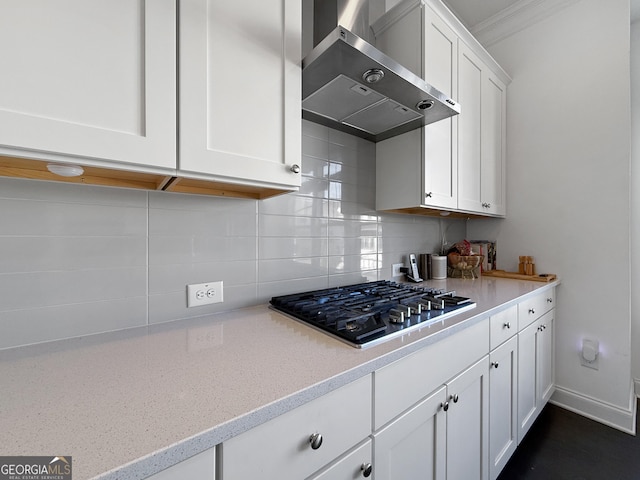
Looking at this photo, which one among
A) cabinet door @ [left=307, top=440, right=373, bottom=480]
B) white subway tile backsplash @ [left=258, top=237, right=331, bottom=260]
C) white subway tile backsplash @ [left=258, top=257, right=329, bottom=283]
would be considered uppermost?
white subway tile backsplash @ [left=258, top=237, right=331, bottom=260]

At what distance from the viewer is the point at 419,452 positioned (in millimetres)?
887

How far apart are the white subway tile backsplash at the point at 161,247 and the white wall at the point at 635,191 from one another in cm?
198

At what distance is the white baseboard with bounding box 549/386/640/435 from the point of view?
68.4 inches

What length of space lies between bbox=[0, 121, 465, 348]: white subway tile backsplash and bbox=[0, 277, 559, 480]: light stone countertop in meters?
0.09

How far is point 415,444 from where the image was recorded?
87 cm

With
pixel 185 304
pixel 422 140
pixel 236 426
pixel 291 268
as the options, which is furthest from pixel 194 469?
pixel 422 140

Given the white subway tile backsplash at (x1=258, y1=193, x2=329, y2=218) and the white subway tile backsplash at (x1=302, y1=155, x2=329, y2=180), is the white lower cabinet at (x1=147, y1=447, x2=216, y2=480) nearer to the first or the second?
the white subway tile backsplash at (x1=258, y1=193, x2=329, y2=218)

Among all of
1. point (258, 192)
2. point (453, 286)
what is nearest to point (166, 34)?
point (258, 192)

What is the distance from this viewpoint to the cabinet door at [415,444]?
0.77 metres

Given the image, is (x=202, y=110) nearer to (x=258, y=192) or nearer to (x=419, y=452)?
(x=258, y=192)

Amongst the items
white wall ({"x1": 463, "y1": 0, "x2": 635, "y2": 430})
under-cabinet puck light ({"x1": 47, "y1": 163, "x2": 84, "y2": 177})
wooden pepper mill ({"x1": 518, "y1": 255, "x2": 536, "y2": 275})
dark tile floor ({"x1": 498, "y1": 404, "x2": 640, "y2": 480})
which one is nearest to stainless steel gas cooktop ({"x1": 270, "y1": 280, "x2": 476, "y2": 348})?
under-cabinet puck light ({"x1": 47, "y1": 163, "x2": 84, "y2": 177})

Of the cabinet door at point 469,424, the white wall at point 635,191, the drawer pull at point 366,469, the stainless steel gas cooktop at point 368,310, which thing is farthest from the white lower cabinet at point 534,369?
the drawer pull at point 366,469

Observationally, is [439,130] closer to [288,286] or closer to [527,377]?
[288,286]

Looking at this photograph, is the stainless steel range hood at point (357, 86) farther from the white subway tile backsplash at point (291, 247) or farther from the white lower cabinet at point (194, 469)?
the white lower cabinet at point (194, 469)
